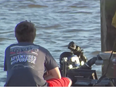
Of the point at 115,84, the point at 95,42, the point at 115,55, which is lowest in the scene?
the point at 95,42

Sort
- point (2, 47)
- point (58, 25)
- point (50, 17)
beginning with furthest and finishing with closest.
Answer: point (50, 17) < point (58, 25) < point (2, 47)

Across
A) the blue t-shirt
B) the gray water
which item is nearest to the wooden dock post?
the gray water

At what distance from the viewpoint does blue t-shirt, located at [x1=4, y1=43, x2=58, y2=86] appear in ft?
14.0

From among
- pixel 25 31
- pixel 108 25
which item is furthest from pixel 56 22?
pixel 25 31

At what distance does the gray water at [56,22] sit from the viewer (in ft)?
38.2

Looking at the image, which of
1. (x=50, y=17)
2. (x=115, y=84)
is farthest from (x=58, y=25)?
(x=115, y=84)

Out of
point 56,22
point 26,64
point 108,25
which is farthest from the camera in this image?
point 56,22

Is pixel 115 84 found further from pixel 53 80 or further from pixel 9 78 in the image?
pixel 9 78

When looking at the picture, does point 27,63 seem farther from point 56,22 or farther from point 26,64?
point 56,22

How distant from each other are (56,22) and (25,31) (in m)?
10.5

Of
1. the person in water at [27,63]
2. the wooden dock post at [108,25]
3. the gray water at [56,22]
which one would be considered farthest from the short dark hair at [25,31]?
the gray water at [56,22]

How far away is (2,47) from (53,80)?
704 cm

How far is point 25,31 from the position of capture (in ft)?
14.4

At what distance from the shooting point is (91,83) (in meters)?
5.23
